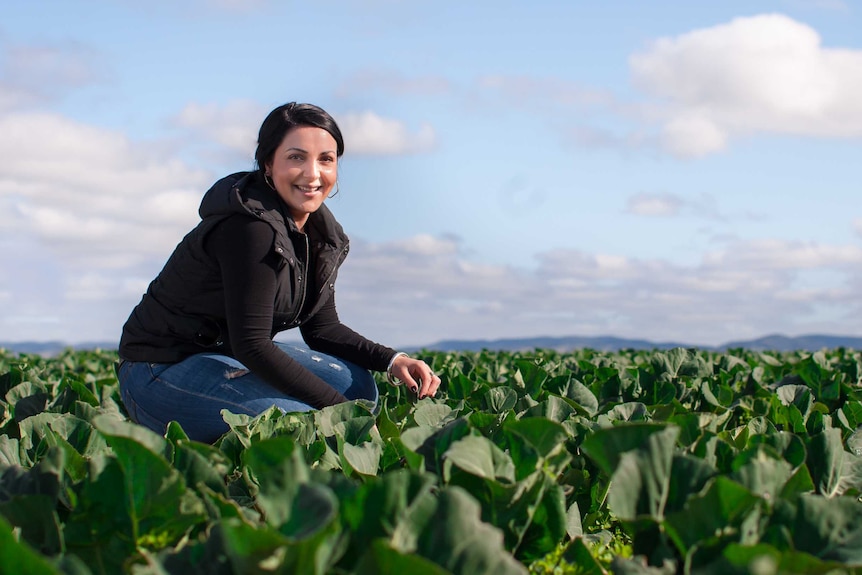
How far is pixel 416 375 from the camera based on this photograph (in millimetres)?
4711

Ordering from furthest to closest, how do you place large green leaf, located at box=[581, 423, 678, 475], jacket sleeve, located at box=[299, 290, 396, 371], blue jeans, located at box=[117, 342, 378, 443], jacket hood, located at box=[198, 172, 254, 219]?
1. jacket sleeve, located at box=[299, 290, 396, 371]
2. blue jeans, located at box=[117, 342, 378, 443]
3. jacket hood, located at box=[198, 172, 254, 219]
4. large green leaf, located at box=[581, 423, 678, 475]

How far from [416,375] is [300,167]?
1.22m

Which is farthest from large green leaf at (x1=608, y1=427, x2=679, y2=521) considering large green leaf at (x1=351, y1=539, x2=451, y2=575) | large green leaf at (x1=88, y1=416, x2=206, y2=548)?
large green leaf at (x1=88, y1=416, x2=206, y2=548)

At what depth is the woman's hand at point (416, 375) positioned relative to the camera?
4453mm

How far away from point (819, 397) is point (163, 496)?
4033 mm

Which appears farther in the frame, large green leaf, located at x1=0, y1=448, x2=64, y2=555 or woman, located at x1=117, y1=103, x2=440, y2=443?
woman, located at x1=117, y1=103, x2=440, y2=443

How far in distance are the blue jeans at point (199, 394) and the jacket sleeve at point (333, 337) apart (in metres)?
0.48

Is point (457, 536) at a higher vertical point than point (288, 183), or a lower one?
lower

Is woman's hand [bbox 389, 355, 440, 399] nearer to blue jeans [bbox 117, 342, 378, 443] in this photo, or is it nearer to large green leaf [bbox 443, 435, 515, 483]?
blue jeans [bbox 117, 342, 378, 443]

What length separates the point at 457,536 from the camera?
5.62 feet

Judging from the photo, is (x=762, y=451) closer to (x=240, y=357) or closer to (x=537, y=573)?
(x=537, y=573)

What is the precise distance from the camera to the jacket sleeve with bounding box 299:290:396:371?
5.16 metres

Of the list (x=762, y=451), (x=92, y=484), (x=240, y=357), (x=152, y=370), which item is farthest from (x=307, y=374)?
(x=762, y=451)

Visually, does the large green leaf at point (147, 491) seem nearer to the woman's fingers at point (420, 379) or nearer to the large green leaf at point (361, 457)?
the large green leaf at point (361, 457)
